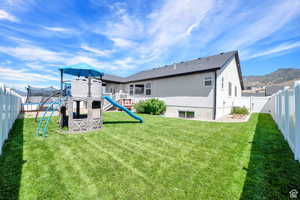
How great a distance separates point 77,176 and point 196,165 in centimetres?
267

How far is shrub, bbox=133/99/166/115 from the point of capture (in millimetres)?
12930

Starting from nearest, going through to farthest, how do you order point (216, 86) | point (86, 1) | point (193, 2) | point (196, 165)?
point (196, 165) < point (193, 2) < point (86, 1) < point (216, 86)

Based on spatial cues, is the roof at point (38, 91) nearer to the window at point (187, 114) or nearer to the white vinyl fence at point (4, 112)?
the white vinyl fence at point (4, 112)

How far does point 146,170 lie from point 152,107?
10138mm

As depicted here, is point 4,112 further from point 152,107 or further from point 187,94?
point 187,94

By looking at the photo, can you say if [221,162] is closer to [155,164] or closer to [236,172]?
[236,172]

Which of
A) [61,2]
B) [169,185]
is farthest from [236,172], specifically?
[61,2]

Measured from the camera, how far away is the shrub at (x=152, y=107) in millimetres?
12930

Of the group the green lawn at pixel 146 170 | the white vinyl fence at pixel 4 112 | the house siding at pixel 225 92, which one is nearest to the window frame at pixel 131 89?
the house siding at pixel 225 92

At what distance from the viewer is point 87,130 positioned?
6.34 meters

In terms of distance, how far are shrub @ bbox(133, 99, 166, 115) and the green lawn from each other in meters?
8.40

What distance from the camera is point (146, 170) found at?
2854 millimetres

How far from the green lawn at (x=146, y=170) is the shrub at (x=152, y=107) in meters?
8.40

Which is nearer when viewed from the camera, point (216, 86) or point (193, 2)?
point (193, 2)
